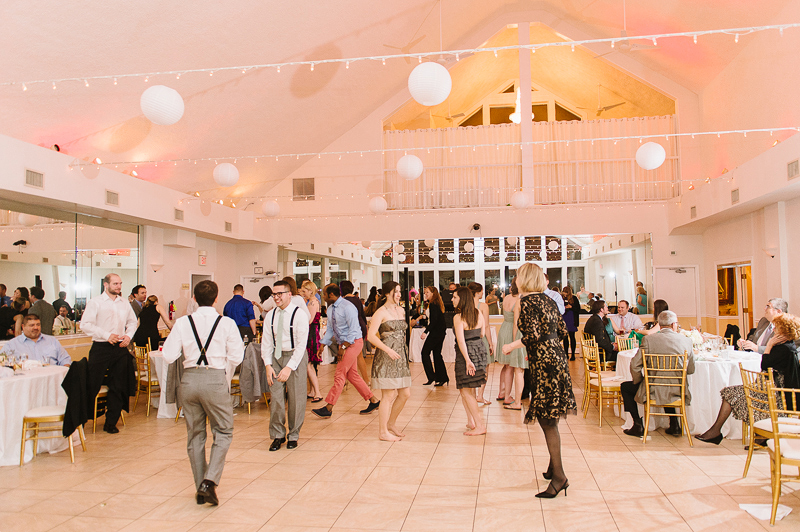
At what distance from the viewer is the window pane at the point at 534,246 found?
13111mm

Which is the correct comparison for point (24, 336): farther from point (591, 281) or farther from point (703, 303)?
point (703, 303)

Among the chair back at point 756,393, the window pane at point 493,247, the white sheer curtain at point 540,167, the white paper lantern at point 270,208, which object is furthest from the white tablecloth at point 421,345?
the chair back at point 756,393

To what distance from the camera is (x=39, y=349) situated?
19.0ft

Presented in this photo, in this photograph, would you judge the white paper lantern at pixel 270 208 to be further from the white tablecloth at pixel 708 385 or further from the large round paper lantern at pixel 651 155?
the white tablecloth at pixel 708 385

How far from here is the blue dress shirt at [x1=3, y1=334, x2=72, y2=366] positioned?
Result: 568 cm

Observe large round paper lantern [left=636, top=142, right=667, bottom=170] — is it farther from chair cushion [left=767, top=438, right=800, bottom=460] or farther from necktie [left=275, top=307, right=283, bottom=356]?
necktie [left=275, top=307, right=283, bottom=356]

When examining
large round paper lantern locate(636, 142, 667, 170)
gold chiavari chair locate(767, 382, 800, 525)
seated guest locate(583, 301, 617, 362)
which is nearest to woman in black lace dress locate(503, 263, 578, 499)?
gold chiavari chair locate(767, 382, 800, 525)

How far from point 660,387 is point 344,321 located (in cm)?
348

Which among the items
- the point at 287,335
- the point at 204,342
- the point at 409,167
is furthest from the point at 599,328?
the point at 204,342

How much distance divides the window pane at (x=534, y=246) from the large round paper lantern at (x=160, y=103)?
907cm

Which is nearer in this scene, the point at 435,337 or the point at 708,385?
the point at 708,385

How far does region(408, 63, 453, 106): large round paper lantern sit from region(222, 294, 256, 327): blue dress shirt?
3.95 metres

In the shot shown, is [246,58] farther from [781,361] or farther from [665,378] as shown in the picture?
[781,361]

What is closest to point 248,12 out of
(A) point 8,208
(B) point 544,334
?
(A) point 8,208
